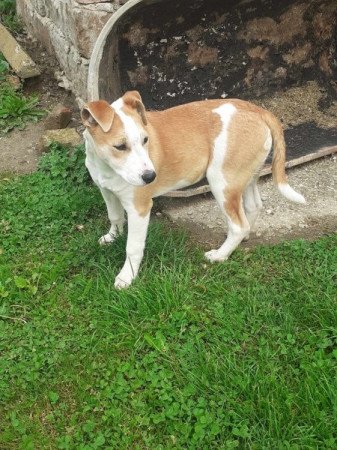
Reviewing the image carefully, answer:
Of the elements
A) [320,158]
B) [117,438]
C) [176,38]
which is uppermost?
[176,38]

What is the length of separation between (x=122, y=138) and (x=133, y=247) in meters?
0.86

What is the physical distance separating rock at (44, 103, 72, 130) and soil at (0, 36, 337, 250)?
0.11m

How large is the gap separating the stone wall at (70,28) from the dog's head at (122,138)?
76.5 inches

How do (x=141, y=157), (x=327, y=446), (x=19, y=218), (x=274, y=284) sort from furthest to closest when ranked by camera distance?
(x=19, y=218)
(x=274, y=284)
(x=141, y=157)
(x=327, y=446)

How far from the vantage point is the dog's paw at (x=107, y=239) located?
4098 mm

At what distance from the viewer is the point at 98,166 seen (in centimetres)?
347

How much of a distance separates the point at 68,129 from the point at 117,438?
10.7 feet

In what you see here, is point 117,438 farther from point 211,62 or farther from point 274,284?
point 211,62

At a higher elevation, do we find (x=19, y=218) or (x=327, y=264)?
(x=19, y=218)

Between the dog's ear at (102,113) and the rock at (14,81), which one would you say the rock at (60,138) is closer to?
the rock at (14,81)

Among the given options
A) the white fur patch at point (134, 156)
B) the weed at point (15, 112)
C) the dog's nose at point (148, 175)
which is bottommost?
the weed at point (15, 112)

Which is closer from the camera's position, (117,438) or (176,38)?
(117,438)

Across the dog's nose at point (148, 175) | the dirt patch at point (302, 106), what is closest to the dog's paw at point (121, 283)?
the dog's nose at point (148, 175)

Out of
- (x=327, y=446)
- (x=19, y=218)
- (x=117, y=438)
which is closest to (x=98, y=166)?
(x=19, y=218)
